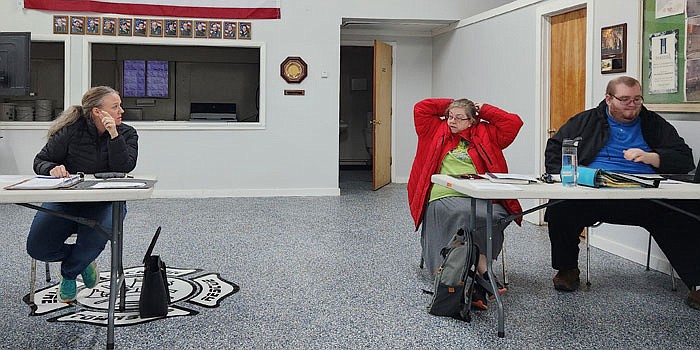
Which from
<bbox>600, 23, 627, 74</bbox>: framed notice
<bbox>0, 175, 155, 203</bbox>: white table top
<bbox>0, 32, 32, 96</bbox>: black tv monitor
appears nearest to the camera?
<bbox>0, 175, 155, 203</bbox>: white table top

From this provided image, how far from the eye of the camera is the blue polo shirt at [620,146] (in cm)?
347

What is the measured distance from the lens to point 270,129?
24.7 ft

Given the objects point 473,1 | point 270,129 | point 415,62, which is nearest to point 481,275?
point 270,129

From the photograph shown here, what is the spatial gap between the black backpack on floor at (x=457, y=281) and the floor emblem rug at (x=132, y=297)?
41.7 inches

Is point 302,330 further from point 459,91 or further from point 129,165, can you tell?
point 459,91

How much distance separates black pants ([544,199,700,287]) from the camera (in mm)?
3072

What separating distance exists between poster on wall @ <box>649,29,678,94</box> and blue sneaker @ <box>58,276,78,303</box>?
3396 millimetres

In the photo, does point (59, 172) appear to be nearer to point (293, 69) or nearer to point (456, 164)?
point (456, 164)

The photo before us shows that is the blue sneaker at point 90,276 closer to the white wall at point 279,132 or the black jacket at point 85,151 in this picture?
the black jacket at point 85,151

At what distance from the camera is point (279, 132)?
757 cm

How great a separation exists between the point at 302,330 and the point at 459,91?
18.1 ft

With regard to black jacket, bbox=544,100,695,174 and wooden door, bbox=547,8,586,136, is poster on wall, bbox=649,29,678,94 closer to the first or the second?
black jacket, bbox=544,100,695,174

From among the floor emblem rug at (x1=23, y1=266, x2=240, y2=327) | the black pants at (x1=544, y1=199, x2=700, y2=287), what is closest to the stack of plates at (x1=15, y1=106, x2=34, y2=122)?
the floor emblem rug at (x1=23, y1=266, x2=240, y2=327)

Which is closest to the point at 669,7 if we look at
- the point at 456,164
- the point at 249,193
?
the point at 456,164
